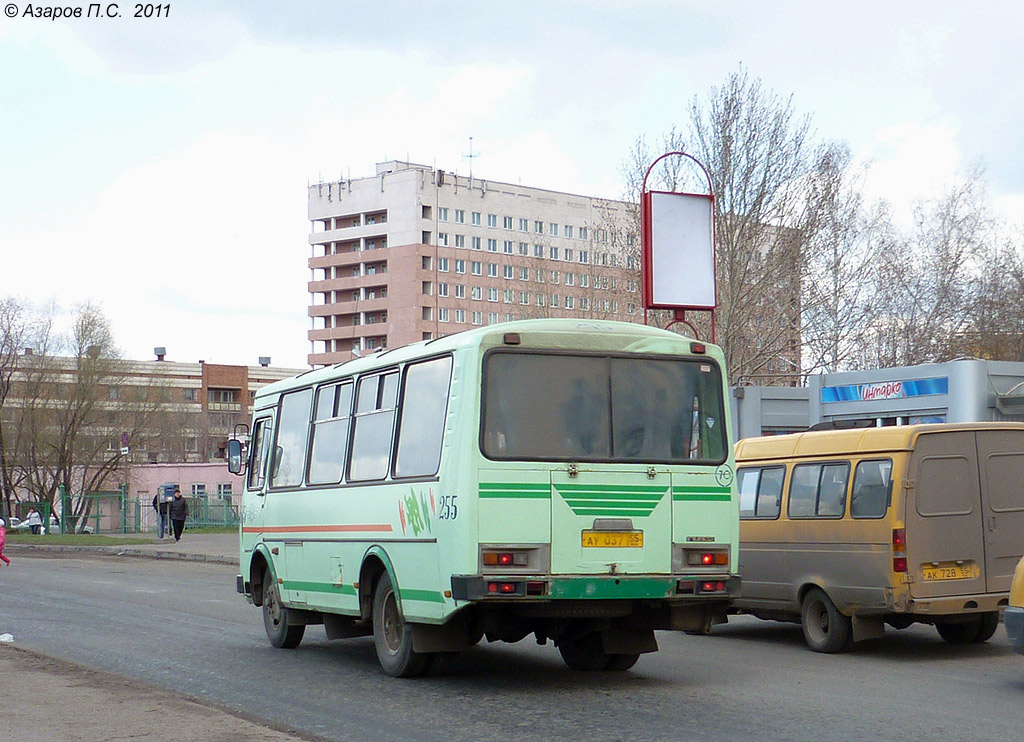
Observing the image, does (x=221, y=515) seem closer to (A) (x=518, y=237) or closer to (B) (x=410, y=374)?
(B) (x=410, y=374)

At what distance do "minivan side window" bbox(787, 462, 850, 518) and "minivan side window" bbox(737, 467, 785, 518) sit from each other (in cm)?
26

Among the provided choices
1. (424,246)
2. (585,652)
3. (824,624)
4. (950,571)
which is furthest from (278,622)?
(424,246)

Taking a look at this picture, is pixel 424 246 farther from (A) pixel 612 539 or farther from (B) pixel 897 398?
(A) pixel 612 539

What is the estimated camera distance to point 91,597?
2223cm

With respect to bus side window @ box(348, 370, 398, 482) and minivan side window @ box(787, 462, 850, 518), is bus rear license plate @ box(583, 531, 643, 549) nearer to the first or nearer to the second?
bus side window @ box(348, 370, 398, 482)

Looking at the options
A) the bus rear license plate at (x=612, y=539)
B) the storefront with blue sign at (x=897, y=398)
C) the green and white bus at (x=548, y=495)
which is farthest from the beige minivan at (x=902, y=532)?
the storefront with blue sign at (x=897, y=398)

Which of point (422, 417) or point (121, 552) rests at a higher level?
point (422, 417)

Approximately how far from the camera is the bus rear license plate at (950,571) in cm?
1298

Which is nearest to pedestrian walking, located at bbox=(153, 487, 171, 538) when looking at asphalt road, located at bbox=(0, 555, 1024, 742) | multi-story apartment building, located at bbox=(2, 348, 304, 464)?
multi-story apartment building, located at bbox=(2, 348, 304, 464)

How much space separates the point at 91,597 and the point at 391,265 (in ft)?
372

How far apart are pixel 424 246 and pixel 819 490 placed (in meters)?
120

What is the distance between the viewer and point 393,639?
11883mm

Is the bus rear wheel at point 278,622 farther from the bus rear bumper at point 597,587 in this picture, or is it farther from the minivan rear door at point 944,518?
the minivan rear door at point 944,518

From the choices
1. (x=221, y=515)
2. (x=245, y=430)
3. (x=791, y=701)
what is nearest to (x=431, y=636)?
(x=791, y=701)
